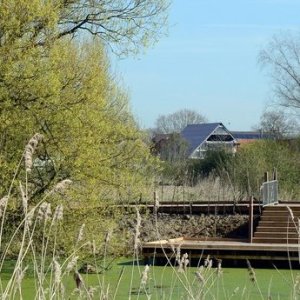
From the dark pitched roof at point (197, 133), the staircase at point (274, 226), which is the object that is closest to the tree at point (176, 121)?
the dark pitched roof at point (197, 133)

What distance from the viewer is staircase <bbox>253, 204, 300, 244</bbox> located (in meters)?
21.3

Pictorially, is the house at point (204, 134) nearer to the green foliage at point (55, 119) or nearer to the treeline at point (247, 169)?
the treeline at point (247, 169)

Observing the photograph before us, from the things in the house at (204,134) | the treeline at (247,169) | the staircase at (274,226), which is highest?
the house at (204,134)

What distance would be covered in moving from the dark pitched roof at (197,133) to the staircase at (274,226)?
34316mm

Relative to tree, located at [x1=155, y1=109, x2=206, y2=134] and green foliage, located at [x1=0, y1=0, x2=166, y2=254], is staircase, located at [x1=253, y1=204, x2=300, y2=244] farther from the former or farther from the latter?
tree, located at [x1=155, y1=109, x2=206, y2=134]

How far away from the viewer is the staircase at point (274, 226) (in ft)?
70.0

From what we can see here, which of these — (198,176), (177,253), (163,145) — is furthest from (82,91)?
(163,145)

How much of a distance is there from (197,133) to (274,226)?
4024cm

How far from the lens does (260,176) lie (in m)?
30.4

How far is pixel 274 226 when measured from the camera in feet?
73.1

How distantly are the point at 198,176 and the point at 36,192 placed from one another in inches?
751

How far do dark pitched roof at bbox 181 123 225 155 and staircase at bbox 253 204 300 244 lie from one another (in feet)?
113

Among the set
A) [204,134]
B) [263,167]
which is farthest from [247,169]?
[204,134]

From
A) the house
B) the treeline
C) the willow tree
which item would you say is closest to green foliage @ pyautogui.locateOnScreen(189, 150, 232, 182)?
the treeline
